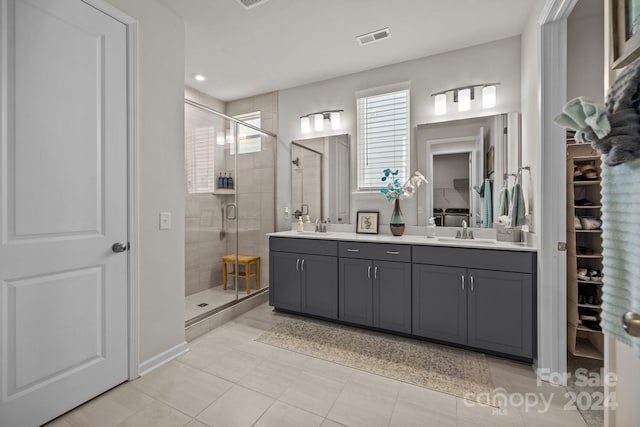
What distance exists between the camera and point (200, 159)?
3.20 m

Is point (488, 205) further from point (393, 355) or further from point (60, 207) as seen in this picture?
point (60, 207)

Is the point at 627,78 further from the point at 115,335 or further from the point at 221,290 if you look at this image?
the point at 221,290

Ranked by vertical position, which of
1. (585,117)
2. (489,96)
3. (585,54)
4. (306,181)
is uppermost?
(585,54)

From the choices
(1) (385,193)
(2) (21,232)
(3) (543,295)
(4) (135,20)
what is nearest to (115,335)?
(2) (21,232)

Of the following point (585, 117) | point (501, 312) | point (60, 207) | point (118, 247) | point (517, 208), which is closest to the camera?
point (585, 117)

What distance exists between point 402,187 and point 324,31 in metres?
1.59

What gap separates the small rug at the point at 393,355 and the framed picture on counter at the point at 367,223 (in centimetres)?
102

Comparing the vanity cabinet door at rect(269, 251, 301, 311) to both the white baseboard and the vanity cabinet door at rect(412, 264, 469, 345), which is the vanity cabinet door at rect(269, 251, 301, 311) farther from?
the vanity cabinet door at rect(412, 264, 469, 345)

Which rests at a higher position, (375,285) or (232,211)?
(232,211)

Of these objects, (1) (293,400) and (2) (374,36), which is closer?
(1) (293,400)

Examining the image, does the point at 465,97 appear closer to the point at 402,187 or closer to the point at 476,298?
the point at 402,187

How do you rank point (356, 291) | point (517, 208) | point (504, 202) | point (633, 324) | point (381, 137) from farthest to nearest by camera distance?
point (381, 137)
point (356, 291)
point (504, 202)
point (517, 208)
point (633, 324)

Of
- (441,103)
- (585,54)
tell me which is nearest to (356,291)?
(441,103)

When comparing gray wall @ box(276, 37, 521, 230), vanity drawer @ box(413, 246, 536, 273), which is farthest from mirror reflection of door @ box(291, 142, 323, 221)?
vanity drawer @ box(413, 246, 536, 273)
